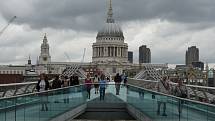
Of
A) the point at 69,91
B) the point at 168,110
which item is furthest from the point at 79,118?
the point at 168,110

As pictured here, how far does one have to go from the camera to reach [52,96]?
20.2 metres

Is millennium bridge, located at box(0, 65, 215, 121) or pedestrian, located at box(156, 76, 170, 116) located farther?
pedestrian, located at box(156, 76, 170, 116)

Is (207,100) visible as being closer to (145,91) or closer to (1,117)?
(1,117)

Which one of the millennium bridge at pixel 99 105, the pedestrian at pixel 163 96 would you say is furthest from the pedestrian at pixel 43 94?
the pedestrian at pixel 163 96

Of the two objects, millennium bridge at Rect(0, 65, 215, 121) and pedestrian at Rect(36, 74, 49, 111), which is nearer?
millennium bridge at Rect(0, 65, 215, 121)

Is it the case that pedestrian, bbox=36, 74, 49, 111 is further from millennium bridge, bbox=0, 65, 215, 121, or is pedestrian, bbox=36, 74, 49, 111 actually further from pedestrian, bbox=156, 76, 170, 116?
pedestrian, bbox=156, 76, 170, 116

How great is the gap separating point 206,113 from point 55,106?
931 cm

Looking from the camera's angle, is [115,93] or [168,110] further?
[115,93]

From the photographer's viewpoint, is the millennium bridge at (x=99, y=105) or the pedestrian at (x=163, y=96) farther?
the pedestrian at (x=163, y=96)

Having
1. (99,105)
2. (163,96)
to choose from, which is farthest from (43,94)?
(99,105)

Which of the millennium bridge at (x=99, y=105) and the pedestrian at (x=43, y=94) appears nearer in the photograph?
the millennium bridge at (x=99, y=105)

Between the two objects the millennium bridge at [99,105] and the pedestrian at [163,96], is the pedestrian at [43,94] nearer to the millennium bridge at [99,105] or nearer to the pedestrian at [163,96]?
the millennium bridge at [99,105]

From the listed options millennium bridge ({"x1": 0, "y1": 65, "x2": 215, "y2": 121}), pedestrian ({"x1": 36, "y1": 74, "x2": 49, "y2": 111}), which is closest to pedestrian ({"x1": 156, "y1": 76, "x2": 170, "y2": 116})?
millennium bridge ({"x1": 0, "y1": 65, "x2": 215, "y2": 121})

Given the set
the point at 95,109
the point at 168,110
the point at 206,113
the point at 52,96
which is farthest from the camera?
the point at 95,109
